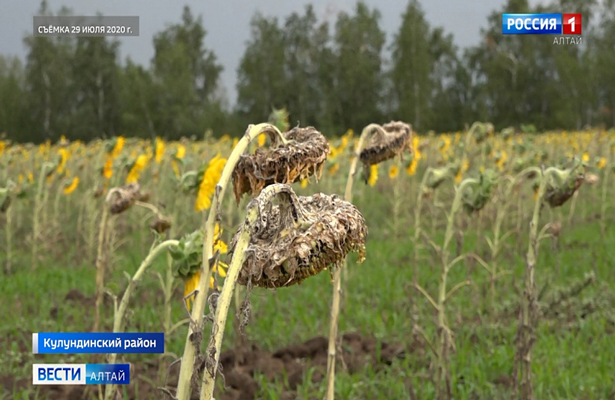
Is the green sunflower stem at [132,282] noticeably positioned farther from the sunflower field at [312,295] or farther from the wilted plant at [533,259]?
the wilted plant at [533,259]

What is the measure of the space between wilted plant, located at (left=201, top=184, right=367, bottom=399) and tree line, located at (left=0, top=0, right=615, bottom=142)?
28306 millimetres

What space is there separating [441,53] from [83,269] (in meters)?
33.5

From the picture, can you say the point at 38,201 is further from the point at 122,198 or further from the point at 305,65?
the point at 305,65

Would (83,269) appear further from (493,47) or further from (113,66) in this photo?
(493,47)

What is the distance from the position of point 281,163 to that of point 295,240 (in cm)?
26

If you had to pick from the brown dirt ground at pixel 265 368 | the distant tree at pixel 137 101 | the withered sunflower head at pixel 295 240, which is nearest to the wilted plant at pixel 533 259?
the brown dirt ground at pixel 265 368

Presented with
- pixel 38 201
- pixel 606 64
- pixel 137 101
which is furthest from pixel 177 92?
pixel 38 201

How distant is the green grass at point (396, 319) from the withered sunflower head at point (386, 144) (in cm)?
79

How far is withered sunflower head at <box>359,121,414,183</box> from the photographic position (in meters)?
1.98

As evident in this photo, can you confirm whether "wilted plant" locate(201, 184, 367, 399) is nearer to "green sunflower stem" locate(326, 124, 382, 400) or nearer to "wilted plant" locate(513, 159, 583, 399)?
"green sunflower stem" locate(326, 124, 382, 400)

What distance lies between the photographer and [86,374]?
2.19m

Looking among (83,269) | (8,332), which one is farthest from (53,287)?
(8,332)

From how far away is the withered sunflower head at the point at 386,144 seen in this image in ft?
6.50

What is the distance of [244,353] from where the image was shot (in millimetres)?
3227
